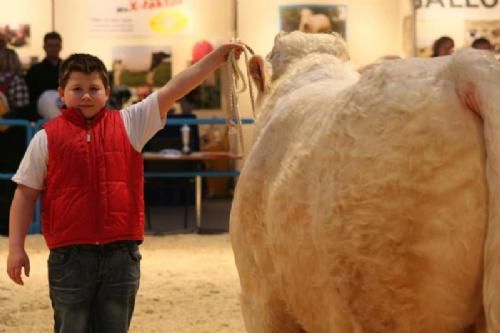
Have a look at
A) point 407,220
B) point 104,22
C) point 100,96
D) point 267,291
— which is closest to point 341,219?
point 407,220

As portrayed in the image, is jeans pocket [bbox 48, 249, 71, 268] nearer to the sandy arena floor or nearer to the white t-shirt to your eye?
the white t-shirt

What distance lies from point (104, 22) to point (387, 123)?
912cm

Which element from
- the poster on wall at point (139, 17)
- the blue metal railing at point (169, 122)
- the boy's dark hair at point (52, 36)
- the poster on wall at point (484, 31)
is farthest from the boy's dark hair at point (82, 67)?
the poster on wall at point (139, 17)

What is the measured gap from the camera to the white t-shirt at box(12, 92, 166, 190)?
11.9 ft

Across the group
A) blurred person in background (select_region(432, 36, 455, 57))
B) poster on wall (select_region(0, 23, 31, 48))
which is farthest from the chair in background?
blurred person in background (select_region(432, 36, 455, 57))

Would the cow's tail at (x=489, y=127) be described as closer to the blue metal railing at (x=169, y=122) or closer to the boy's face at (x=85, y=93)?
the boy's face at (x=85, y=93)

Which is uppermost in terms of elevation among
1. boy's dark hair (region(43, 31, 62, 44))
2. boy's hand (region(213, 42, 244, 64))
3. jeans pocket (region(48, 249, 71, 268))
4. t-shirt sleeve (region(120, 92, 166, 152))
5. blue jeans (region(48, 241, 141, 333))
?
boy's dark hair (region(43, 31, 62, 44))

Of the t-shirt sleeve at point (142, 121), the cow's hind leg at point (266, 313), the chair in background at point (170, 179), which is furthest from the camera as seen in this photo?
the chair in background at point (170, 179)

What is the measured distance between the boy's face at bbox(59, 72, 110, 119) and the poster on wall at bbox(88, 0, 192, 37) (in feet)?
24.6

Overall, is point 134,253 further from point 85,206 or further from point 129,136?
point 129,136

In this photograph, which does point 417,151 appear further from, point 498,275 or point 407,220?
point 498,275

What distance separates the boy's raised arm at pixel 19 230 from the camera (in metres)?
3.56

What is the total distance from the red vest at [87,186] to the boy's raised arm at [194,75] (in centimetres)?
25

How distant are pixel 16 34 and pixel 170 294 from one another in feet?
17.2
